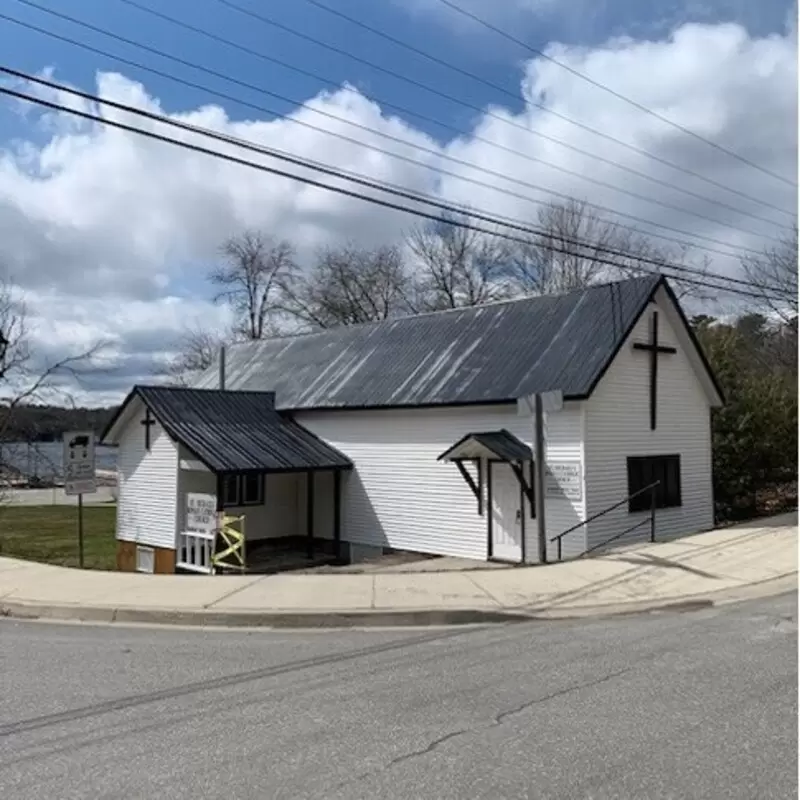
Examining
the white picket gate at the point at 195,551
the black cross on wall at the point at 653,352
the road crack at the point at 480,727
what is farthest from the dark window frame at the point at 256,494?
the road crack at the point at 480,727

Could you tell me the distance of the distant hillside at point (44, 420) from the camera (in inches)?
984

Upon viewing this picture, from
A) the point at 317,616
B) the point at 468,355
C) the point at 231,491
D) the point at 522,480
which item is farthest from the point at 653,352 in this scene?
the point at 317,616

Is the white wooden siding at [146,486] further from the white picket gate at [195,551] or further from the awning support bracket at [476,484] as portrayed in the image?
the awning support bracket at [476,484]

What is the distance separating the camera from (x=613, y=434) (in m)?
19.1

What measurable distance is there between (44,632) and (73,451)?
21.9 ft

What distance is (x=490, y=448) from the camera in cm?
1823

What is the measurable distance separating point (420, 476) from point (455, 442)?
4.70 ft

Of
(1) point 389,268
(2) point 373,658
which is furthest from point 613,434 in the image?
(1) point 389,268

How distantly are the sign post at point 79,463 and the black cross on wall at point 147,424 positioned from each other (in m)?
Answer: 6.23

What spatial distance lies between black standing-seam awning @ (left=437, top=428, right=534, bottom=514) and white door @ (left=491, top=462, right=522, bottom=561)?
1.14 ft

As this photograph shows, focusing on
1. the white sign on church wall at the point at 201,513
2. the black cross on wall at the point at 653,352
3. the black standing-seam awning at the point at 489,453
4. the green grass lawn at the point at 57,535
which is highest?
the black cross on wall at the point at 653,352

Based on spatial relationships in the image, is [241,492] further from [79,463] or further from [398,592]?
[398,592]

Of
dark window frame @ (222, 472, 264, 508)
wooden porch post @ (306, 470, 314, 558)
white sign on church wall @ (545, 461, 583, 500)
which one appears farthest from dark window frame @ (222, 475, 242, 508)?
white sign on church wall @ (545, 461, 583, 500)

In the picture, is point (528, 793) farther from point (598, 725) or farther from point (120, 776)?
point (120, 776)
